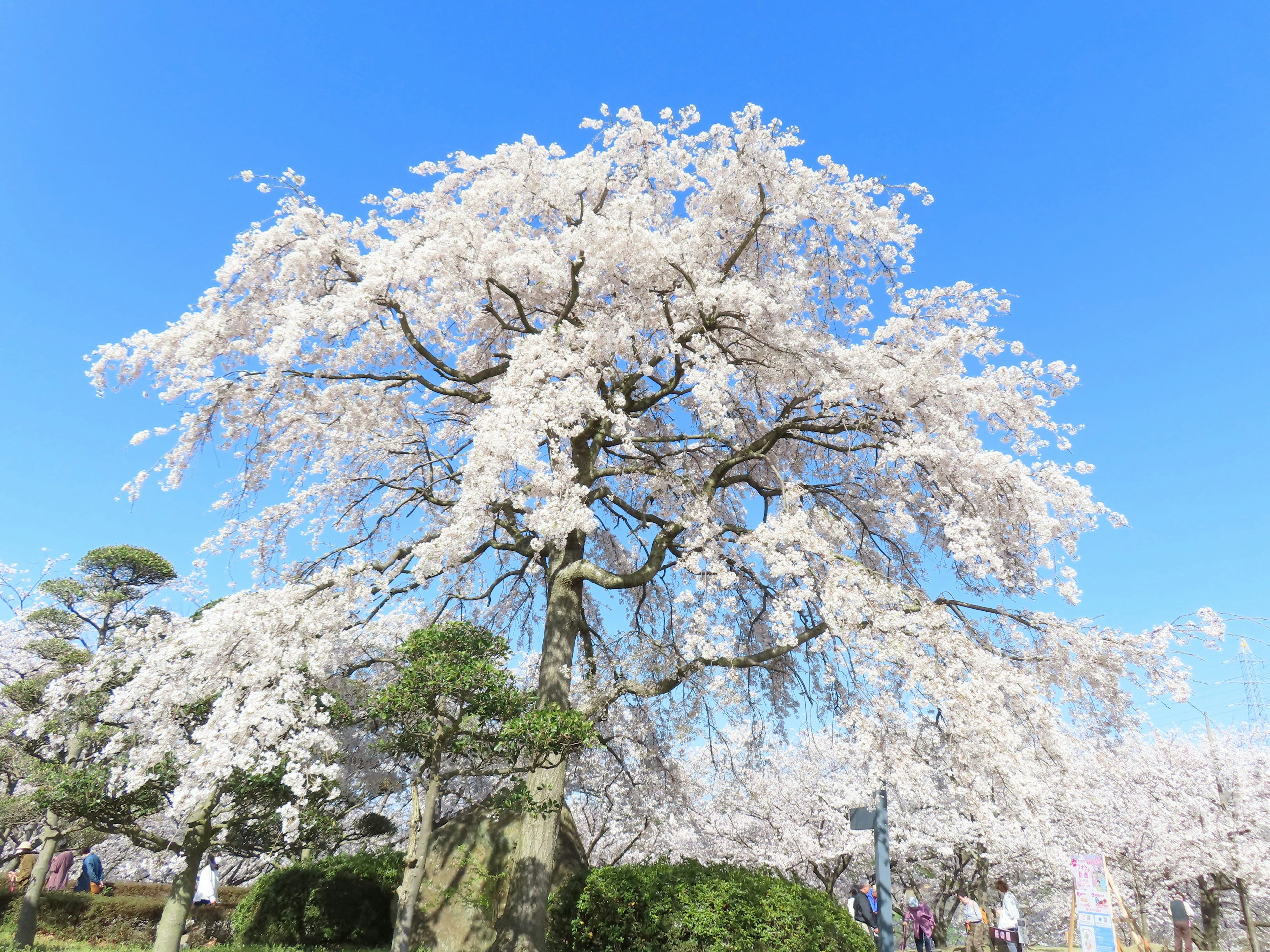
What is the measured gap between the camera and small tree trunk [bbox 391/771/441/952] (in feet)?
24.7

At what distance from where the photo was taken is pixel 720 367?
9.46 metres

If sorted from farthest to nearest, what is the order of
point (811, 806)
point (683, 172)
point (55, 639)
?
point (811, 806) < point (55, 639) < point (683, 172)

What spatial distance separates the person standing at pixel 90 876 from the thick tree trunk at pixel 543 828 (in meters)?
12.6

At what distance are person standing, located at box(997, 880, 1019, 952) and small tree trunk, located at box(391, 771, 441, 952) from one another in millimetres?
10814

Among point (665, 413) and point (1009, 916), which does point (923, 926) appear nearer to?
point (1009, 916)

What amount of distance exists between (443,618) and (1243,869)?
26.5m

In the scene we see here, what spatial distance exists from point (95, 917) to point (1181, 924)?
22.8 metres

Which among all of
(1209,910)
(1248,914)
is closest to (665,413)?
(1248,914)

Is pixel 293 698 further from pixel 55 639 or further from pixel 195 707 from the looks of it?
pixel 55 639

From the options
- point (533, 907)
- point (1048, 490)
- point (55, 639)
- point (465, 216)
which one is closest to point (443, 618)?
point (533, 907)

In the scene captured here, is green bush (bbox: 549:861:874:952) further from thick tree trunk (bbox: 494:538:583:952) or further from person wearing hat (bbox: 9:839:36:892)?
person wearing hat (bbox: 9:839:36:892)

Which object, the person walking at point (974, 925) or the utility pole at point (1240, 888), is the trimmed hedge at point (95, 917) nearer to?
the person walking at point (974, 925)

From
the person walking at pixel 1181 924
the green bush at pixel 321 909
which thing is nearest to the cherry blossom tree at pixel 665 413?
the green bush at pixel 321 909

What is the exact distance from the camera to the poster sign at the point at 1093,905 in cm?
1087
